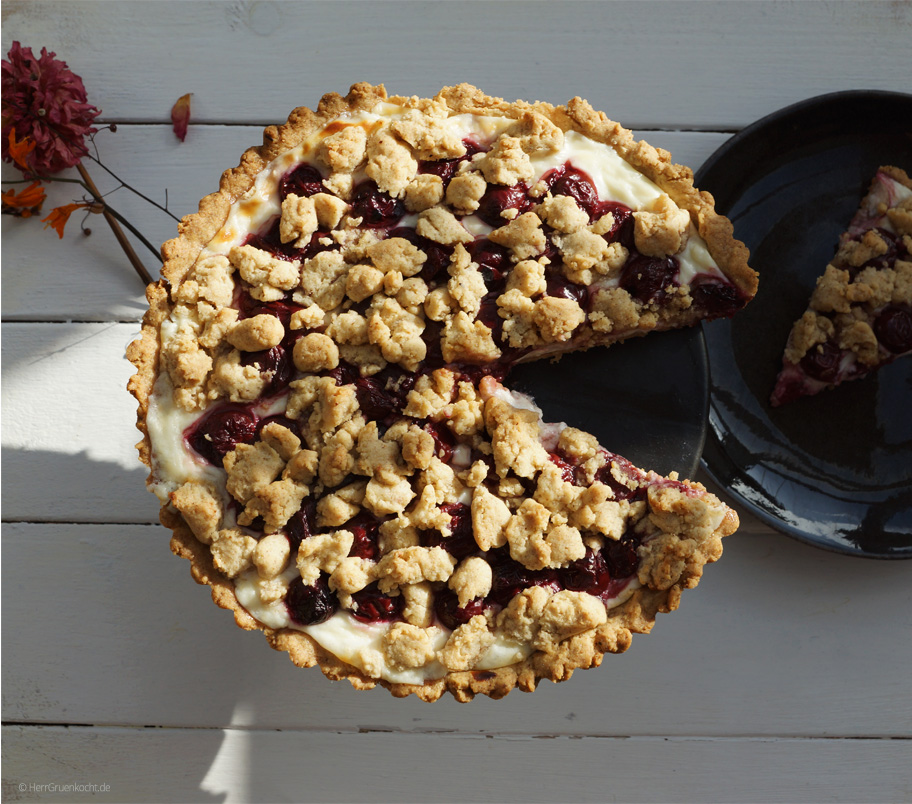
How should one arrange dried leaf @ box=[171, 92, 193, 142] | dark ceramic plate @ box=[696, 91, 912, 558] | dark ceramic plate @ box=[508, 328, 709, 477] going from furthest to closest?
dried leaf @ box=[171, 92, 193, 142] < dark ceramic plate @ box=[696, 91, 912, 558] < dark ceramic plate @ box=[508, 328, 709, 477]

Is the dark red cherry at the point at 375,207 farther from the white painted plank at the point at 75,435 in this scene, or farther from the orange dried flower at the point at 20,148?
the orange dried flower at the point at 20,148

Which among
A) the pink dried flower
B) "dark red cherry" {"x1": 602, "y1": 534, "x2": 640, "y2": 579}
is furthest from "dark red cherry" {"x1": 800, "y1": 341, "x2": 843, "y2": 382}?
the pink dried flower

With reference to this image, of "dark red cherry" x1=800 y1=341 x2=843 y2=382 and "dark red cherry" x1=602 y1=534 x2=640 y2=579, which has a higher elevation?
"dark red cherry" x1=800 y1=341 x2=843 y2=382

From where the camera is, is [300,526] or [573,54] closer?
[300,526]

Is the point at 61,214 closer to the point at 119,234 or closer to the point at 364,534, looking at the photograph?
the point at 119,234

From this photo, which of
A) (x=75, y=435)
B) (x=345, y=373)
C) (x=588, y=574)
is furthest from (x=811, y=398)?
(x=75, y=435)

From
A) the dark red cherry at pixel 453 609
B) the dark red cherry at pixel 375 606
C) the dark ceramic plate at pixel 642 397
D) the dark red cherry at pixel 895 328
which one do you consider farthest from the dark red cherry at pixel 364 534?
the dark red cherry at pixel 895 328

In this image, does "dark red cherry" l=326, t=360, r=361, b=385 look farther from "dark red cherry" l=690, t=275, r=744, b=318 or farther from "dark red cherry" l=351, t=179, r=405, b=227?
"dark red cherry" l=690, t=275, r=744, b=318

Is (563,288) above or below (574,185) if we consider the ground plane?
below
